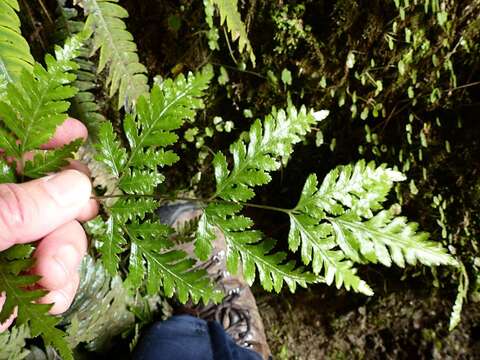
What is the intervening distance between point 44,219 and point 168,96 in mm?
489

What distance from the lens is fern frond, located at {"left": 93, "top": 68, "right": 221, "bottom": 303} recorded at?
3.79 ft

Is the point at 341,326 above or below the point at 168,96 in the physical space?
below

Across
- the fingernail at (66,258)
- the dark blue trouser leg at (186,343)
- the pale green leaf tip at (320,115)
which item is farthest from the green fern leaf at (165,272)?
the dark blue trouser leg at (186,343)

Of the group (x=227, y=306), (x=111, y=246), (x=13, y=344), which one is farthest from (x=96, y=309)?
(x=111, y=246)

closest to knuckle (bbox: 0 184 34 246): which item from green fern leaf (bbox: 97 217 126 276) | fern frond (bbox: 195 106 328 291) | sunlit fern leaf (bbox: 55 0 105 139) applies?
green fern leaf (bbox: 97 217 126 276)

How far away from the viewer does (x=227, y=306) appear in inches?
119

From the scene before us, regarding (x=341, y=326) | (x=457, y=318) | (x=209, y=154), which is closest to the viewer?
(x=457, y=318)

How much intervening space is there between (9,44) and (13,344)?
130cm

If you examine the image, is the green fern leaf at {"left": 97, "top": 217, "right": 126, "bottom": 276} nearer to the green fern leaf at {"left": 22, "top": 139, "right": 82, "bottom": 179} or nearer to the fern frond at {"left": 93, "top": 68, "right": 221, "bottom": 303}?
the fern frond at {"left": 93, "top": 68, "right": 221, "bottom": 303}

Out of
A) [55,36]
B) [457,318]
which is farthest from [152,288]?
Result: [457,318]

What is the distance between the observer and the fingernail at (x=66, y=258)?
120cm

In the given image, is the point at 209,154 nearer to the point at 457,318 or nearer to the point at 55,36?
the point at 55,36

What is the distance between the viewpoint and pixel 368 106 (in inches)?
98.0

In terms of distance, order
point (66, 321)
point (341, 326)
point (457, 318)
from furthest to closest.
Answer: point (341, 326) → point (457, 318) → point (66, 321)
